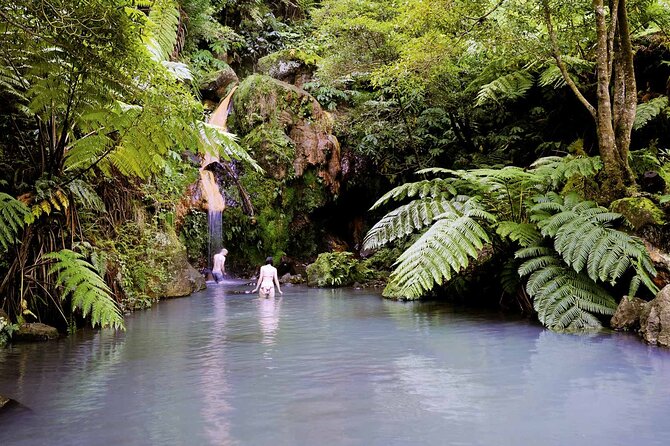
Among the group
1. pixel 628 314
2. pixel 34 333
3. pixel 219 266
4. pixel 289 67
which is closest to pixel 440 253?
pixel 628 314

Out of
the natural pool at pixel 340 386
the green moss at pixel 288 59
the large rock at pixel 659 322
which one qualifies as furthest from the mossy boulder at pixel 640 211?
the green moss at pixel 288 59

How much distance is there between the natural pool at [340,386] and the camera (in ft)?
8.68

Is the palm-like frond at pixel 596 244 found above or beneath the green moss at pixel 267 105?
beneath

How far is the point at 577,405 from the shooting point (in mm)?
3025

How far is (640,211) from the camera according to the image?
5418mm

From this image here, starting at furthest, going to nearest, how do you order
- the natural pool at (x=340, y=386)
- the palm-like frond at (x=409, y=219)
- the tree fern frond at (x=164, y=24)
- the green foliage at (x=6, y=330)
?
the tree fern frond at (x=164, y=24)
the palm-like frond at (x=409, y=219)
the green foliage at (x=6, y=330)
the natural pool at (x=340, y=386)

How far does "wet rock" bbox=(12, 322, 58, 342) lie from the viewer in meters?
5.00

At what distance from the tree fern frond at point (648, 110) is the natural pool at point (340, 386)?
404cm

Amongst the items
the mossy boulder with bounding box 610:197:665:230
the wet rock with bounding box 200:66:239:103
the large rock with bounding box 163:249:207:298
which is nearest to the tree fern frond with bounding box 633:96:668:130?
the mossy boulder with bounding box 610:197:665:230

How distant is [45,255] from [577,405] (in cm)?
499

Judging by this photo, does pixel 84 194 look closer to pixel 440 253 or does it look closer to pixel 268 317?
pixel 268 317

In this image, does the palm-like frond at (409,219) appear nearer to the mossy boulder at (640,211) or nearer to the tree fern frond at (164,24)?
the mossy boulder at (640,211)

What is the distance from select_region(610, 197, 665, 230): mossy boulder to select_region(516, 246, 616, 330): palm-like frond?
839 mm

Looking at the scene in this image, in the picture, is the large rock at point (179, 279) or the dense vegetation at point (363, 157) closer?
the dense vegetation at point (363, 157)
